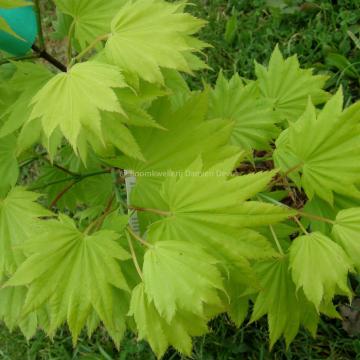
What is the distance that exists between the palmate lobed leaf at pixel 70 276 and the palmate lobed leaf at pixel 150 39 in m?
0.29

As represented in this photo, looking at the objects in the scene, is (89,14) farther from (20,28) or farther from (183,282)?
(183,282)

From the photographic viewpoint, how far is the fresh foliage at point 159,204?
2.71 ft

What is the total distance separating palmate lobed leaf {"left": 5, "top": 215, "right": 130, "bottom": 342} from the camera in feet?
2.91

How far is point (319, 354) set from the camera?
172 centimetres

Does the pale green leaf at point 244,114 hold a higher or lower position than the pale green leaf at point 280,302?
higher

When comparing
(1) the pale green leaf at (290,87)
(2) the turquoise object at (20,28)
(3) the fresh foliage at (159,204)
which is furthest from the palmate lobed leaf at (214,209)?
(1) the pale green leaf at (290,87)

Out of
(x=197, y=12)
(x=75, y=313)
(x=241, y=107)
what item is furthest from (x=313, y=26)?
(x=75, y=313)

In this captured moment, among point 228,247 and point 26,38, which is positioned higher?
point 26,38

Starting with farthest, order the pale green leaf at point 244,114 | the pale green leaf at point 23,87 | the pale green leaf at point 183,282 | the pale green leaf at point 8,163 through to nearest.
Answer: the pale green leaf at point 244,114
the pale green leaf at point 8,163
the pale green leaf at point 23,87
the pale green leaf at point 183,282

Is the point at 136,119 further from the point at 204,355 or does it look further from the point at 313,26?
the point at 313,26

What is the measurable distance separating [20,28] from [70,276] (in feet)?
1.50

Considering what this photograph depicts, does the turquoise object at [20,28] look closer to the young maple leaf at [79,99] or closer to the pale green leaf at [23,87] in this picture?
the pale green leaf at [23,87]

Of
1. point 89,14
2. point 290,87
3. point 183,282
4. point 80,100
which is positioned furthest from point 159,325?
point 290,87

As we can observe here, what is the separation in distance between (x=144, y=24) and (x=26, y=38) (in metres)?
0.24
